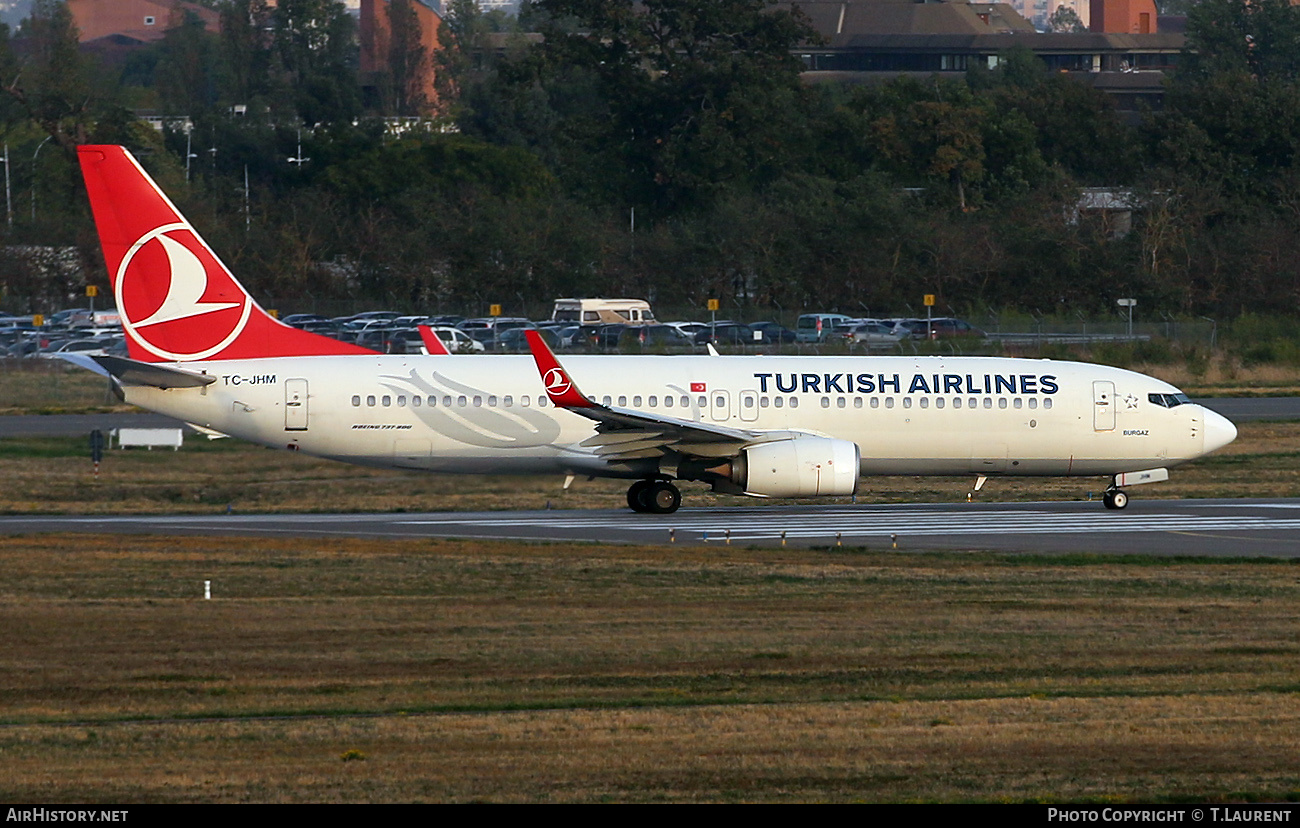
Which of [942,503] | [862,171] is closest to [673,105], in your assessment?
[862,171]

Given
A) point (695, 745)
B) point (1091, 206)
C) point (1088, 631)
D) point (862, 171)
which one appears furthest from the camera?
point (862, 171)

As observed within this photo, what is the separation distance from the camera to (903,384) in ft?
106

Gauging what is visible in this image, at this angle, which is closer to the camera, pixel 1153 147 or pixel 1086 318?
pixel 1086 318

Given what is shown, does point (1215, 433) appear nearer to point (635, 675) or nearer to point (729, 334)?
point (635, 675)

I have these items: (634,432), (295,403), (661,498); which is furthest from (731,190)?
(295,403)

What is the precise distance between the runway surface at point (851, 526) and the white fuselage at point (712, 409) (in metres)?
1.06

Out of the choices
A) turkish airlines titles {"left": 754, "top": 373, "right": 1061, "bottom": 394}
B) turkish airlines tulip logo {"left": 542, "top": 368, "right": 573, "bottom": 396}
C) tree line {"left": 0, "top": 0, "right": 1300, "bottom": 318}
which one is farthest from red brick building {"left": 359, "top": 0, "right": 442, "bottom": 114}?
turkish airlines tulip logo {"left": 542, "top": 368, "right": 573, "bottom": 396}

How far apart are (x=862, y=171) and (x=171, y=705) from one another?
8807 cm

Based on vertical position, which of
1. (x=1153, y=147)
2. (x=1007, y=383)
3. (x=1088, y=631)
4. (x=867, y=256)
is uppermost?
(x=1153, y=147)

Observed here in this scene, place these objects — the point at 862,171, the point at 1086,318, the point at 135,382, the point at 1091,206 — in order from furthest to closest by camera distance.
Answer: the point at 862,171 < the point at 1091,206 < the point at 1086,318 < the point at 135,382

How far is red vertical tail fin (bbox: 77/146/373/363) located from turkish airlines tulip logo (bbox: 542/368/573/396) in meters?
5.91

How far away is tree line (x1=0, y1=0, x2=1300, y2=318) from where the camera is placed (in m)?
84.2

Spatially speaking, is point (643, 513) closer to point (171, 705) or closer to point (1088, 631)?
point (1088, 631)

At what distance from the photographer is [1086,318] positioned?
257 feet
